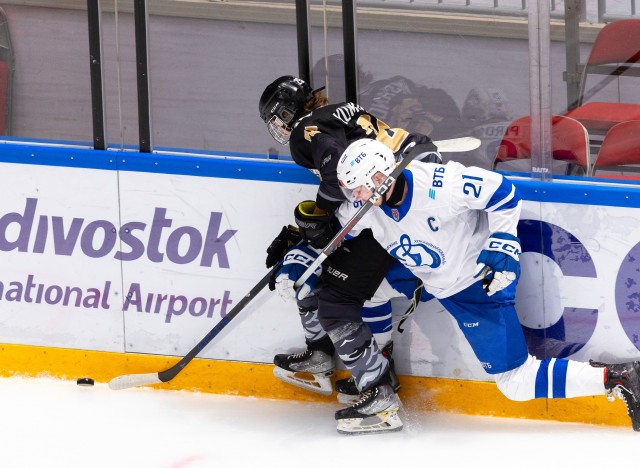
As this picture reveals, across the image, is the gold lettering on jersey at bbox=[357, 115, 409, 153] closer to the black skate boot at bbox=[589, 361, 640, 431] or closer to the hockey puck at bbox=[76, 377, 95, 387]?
the black skate boot at bbox=[589, 361, 640, 431]

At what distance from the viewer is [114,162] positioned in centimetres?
428

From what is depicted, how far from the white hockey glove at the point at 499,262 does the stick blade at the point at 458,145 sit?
1.49ft

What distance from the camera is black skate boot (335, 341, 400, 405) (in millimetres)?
4094

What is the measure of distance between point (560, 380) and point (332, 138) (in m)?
1.10

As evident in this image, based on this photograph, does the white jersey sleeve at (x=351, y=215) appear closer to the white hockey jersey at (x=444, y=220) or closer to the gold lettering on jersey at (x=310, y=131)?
the white hockey jersey at (x=444, y=220)

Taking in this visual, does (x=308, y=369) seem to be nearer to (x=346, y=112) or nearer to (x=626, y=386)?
(x=346, y=112)

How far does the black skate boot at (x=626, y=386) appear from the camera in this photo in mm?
3660

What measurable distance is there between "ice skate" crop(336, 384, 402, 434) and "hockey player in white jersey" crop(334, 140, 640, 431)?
1.20 feet

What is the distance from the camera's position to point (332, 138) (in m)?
3.73

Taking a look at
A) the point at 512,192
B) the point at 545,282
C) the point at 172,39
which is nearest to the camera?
the point at 512,192

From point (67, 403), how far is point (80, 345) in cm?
27

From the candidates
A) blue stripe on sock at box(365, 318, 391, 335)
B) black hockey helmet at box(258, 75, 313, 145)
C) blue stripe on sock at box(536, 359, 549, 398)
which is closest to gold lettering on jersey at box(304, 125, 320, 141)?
black hockey helmet at box(258, 75, 313, 145)

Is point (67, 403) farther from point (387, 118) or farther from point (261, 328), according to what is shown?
point (387, 118)

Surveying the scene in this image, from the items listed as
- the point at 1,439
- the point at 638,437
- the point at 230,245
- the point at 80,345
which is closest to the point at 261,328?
the point at 230,245
